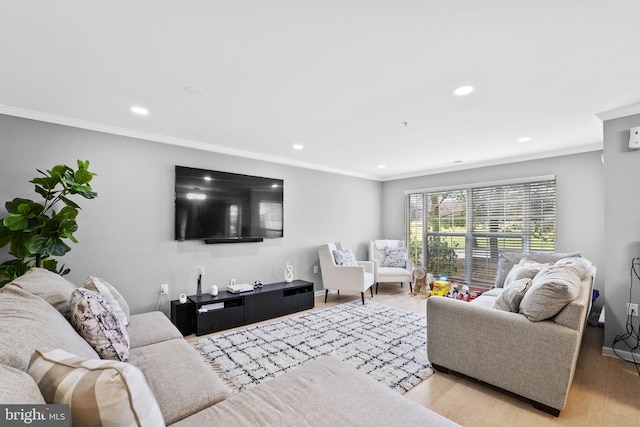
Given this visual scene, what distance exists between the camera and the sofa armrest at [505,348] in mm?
1833

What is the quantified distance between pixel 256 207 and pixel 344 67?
8.74 ft

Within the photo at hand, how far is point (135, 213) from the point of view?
10.7 feet

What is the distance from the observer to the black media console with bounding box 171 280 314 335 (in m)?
3.24

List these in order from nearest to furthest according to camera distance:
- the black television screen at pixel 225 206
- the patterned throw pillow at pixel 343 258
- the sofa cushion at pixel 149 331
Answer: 1. the sofa cushion at pixel 149 331
2. the black television screen at pixel 225 206
3. the patterned throw pillow at pixel 343 258

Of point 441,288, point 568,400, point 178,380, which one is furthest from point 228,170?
point 568,400

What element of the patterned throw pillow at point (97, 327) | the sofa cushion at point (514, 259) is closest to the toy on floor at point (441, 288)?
the sofa cushion at point (514, 259)

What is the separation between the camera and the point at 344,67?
1964mm

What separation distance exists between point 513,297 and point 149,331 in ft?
9.13

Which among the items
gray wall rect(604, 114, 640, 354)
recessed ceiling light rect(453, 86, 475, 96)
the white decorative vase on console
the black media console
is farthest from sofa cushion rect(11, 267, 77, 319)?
gray wall rect(604, 114, 640, 354)

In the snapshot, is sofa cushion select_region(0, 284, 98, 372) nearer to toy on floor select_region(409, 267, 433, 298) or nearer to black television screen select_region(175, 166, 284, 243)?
black television screen select_region(175, 166, 284, 243)

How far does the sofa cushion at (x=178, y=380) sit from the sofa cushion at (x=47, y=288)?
49 cm

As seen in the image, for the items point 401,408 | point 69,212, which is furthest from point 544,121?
point 69,212

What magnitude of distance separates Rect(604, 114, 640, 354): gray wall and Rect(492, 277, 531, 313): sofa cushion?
1.15m

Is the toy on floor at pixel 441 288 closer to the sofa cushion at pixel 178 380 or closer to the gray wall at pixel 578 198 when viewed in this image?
the gray wall at pixel 578 198
